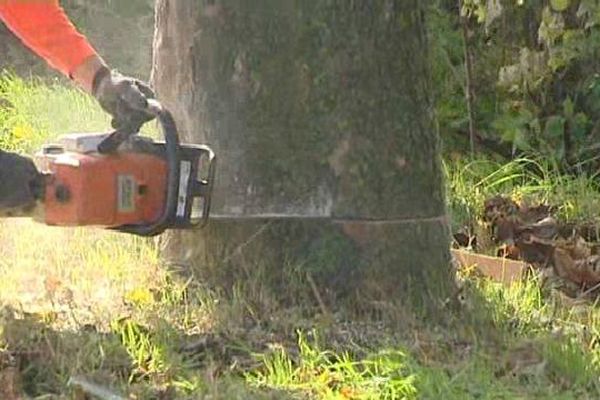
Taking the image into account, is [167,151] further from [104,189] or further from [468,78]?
[468,78]

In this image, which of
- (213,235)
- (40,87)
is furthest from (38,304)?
(40,87)

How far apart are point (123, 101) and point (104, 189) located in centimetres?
22

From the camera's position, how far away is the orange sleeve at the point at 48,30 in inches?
137

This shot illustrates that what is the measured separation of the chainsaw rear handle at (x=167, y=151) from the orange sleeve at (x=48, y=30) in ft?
0.76

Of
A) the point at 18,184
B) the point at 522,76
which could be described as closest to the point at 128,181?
the point at 18,184

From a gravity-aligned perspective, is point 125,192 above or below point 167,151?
below

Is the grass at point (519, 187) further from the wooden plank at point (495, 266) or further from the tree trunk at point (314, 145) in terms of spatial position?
the tree trunk at point (314, 145)

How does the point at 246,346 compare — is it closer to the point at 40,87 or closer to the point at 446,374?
the point at 446,374

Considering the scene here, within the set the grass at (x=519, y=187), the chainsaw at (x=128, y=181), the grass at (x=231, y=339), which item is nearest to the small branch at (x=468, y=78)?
the grass at (x=519, y=187)

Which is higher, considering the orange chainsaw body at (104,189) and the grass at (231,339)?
the orange chainsaw body at (104,189)

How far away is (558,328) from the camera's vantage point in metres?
3.68

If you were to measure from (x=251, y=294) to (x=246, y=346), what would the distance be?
1.05 ft

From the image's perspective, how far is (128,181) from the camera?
11.4ft

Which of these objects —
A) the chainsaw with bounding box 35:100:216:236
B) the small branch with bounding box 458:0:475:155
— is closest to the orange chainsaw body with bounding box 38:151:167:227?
the chainsaw with bounding box 35:100:216:236
